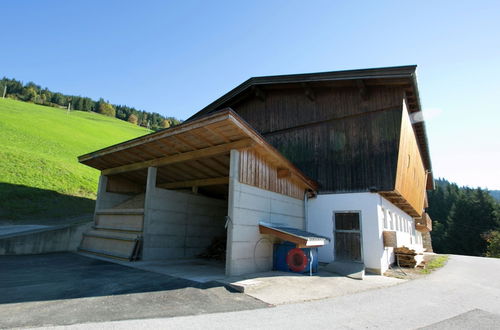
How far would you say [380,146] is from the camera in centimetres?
1173

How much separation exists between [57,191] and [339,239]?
2108 centimetres

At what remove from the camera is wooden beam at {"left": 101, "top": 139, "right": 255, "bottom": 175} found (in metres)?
8.81

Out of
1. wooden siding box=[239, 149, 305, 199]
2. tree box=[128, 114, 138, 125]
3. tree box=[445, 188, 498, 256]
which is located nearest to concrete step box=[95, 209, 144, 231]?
wooden siding box=[239, 149, 305, 199]

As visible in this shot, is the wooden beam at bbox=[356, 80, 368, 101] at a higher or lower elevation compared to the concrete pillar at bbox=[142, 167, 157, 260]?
higher

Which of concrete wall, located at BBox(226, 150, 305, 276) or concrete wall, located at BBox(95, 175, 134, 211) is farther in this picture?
concrete wall, located at BBox(95, 175, 134, 211)

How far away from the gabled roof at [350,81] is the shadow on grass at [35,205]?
1245 cm

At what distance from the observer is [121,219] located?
12094mm

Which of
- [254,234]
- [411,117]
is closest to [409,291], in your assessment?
[254,234]

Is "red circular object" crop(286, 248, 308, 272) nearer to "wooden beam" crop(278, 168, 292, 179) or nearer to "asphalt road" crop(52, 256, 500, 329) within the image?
"asphalt road" crop(52, 256, 500, 329)

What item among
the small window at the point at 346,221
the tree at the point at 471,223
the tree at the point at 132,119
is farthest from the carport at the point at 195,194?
the tree at the point at 132,119


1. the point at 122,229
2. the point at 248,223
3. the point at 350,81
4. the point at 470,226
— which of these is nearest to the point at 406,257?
the point at 350,81

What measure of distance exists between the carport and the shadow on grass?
7840mm

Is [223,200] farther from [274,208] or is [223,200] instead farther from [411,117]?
[411,117]

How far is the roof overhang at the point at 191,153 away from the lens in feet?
27.8
